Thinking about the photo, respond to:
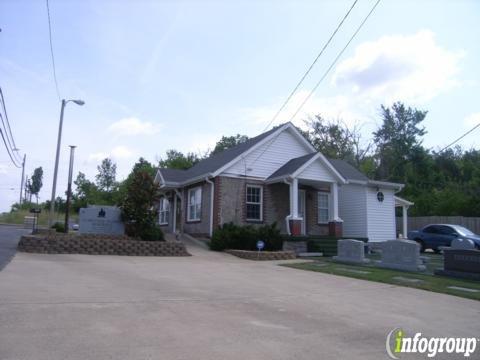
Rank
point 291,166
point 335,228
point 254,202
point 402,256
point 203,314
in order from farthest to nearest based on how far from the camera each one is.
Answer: point 335,228 → point 254,202 → point 291,166 → point 402,256 → point 203,314

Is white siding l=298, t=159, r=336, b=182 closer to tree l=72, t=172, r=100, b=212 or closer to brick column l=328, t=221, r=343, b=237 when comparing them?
brick column l=328, t=221, r=343, b=237

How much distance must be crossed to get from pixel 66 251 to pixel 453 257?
1277 cm

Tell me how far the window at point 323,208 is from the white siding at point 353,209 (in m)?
1.15

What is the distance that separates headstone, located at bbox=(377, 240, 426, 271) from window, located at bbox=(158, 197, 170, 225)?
15.8 meters

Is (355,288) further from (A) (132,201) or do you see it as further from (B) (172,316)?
(A) (132,201)

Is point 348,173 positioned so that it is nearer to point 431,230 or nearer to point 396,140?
point 431,230

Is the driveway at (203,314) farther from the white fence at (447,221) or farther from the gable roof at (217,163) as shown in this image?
the white fence at (447,221)

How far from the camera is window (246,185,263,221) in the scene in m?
22.0

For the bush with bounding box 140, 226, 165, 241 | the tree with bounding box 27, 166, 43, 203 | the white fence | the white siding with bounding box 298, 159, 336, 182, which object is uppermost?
the tree with bounding box 27, 166, 43, 203

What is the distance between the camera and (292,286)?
10.6 m

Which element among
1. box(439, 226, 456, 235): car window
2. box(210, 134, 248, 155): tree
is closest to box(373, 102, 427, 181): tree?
box(210, 134, 248, 155): tree

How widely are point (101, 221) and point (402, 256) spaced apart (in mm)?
12365

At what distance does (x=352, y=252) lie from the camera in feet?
55.5

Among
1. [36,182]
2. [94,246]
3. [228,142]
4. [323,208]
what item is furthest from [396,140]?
[36,182]
